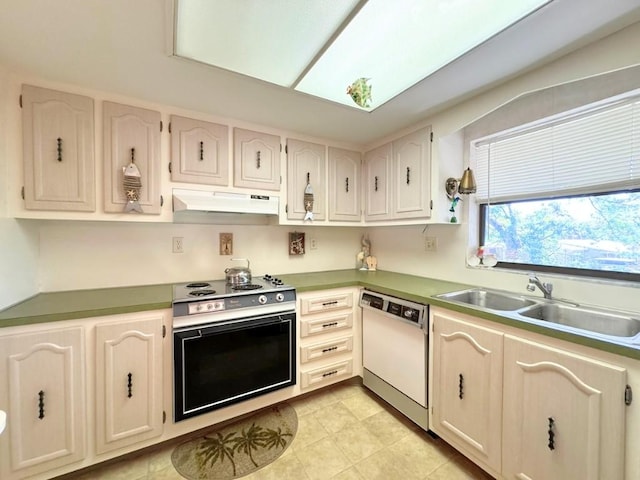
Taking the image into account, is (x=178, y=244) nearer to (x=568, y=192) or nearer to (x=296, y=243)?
(x=296, y=243)

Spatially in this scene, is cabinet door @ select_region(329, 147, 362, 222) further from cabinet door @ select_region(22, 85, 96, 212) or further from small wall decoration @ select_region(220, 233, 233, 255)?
cabinet door @ select_region(22, 85, 96, 212)

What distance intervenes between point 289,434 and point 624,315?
1.92 metres

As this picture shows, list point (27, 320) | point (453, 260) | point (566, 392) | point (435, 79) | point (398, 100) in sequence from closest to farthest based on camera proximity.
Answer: point (566, 392) → point (27, 320) → point (435, 79) → point (398, 100) → point (453, 260)

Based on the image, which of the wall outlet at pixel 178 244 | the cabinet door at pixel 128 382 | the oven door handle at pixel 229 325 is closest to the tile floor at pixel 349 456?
the cabinet door at pixel 128 382

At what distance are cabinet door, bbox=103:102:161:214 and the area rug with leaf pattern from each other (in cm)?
149

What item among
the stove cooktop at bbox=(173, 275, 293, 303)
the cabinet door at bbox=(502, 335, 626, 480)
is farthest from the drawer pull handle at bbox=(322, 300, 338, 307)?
the cabinet door at bbox=(502, 335, 626, 480)

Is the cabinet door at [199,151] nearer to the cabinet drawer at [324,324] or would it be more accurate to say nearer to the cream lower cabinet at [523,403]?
the cabinet drawer at [324,324]

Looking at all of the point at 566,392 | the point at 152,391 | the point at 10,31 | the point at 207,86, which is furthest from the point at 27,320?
the point at 566,392

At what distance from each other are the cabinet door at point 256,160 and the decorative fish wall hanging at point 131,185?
0.61m

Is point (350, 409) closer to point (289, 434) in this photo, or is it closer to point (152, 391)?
point (289, 434)

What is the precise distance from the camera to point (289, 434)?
177 centimetres

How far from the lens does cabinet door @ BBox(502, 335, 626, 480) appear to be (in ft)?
3.29

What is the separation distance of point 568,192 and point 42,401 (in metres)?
3.01

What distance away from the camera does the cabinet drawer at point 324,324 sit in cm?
203
